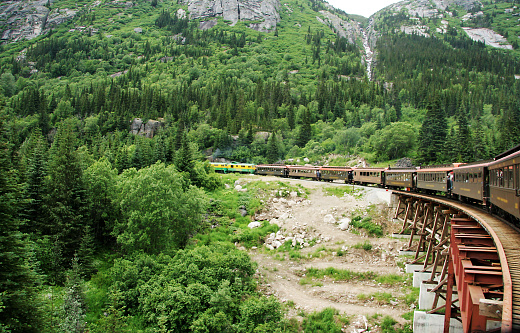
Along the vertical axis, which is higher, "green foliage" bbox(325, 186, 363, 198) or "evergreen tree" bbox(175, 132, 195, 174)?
"evergreen tree" bbox(175, 132, 195, 174)

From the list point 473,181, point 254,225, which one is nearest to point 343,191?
point 254,225

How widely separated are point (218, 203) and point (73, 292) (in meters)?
27.1

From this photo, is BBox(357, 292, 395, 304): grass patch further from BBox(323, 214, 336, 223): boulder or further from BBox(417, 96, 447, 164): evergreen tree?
BBox(417, 96, 447, 164): evergreen tree

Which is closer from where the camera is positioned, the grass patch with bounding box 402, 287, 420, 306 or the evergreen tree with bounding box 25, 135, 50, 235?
the grass patch with bounding box 402, 287, 420, 306

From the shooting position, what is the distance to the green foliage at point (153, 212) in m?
28.6

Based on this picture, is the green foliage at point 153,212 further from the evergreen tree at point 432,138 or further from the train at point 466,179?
the evergreen tree at point 432,138

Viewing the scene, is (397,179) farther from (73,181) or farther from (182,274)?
(73,181)

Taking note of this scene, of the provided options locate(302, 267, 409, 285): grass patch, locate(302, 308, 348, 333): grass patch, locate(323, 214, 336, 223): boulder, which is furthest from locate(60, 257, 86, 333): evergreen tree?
locate(323, 214, 336, 223): boulder

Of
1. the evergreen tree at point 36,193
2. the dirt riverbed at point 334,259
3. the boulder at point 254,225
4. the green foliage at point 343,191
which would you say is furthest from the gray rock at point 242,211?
the evergreen tree at point 36,193

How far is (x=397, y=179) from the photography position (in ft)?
137

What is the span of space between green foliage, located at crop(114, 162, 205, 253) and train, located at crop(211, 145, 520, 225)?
24.0 m

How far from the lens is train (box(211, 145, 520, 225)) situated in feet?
45.9

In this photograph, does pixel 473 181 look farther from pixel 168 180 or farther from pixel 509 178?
pixel 168 180

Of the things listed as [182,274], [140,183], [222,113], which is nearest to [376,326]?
[182,274]
